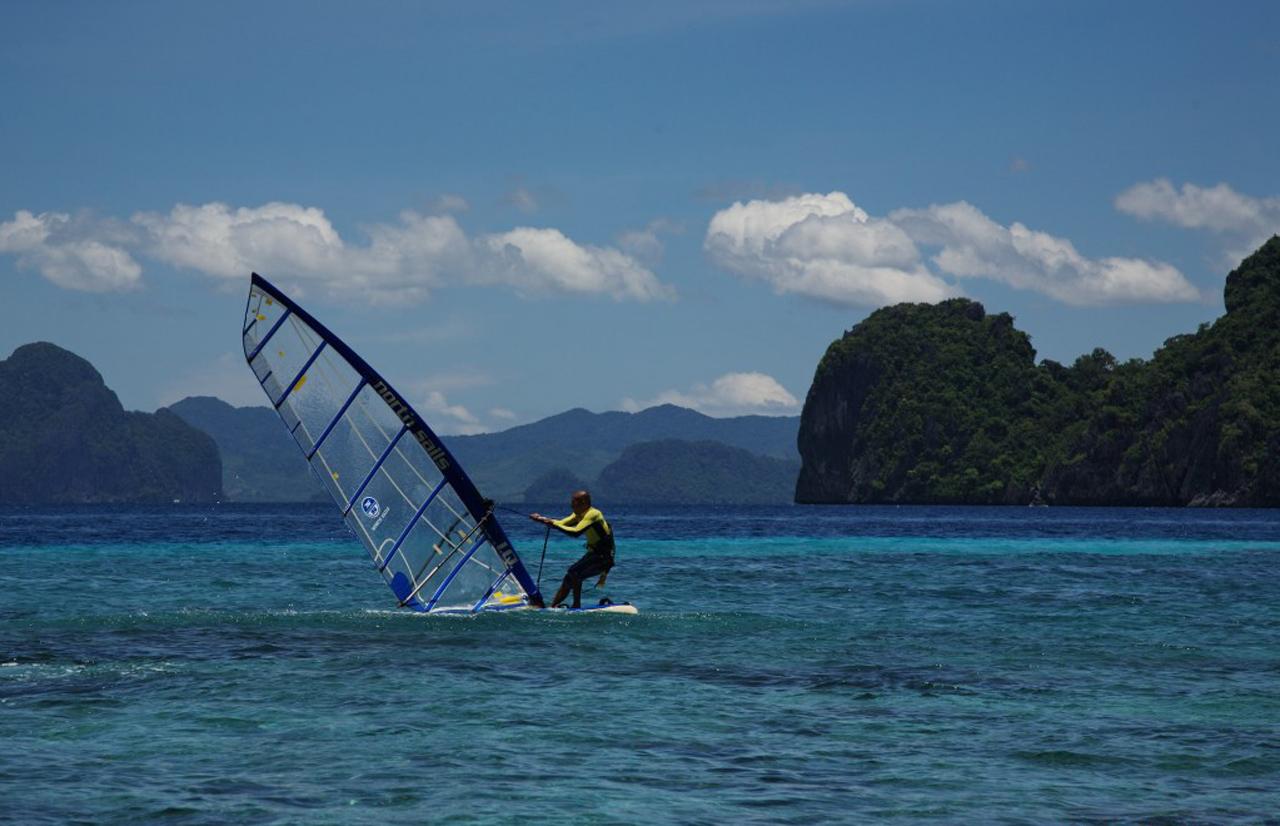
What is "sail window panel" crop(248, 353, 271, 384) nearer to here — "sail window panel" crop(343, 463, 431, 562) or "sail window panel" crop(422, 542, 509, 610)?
"sail window panel" crop(343, 463, 431, 562)

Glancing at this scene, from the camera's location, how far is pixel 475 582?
21812 mm

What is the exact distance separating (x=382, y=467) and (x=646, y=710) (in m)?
7.16

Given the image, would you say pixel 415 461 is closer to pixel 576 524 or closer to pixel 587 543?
pixel 576 524

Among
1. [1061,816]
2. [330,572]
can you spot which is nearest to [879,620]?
[1061,816]

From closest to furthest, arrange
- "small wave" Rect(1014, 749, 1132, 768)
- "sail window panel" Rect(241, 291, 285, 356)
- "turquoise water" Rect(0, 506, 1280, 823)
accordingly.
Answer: "turquoise water" Rect(0, 506, 1280, 823)
"small wave" Rect(1014, 749, 1132, 768)
"sail window panel" Rect(241, 291, 285, 356)

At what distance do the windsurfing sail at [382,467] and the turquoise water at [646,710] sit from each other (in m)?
0.89

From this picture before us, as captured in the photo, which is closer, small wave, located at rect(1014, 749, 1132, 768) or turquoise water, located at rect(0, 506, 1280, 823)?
turquoise water, located at rect(0, 506, 1280, 823)

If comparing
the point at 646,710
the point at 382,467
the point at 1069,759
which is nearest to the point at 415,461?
the point at 382,467

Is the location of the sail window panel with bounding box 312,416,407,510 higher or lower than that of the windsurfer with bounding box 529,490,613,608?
higher

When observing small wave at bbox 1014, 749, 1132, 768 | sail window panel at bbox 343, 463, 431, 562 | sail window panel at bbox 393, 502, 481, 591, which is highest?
sail window panel at bbox 343, 463, 431, 562

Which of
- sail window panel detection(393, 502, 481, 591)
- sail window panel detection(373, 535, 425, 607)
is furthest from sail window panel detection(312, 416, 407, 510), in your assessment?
sail window panel detection(373, 535, 425, 607)

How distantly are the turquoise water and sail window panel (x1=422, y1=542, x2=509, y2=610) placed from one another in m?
0.34

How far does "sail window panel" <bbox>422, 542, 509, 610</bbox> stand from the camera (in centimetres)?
2150

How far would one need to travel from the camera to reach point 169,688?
50.3 ft
